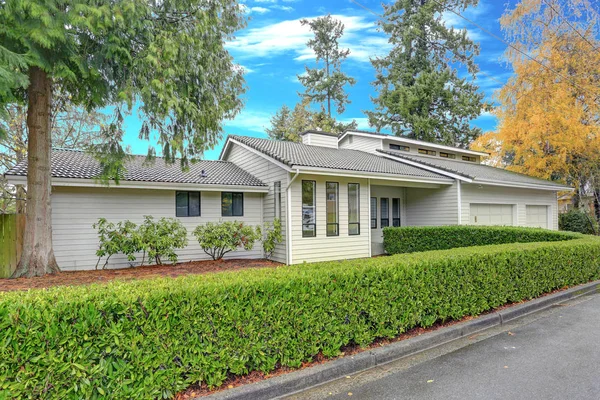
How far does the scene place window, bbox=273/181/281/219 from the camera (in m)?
10.6

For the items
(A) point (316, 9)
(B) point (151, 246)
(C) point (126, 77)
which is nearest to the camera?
(C) point (126, 77)

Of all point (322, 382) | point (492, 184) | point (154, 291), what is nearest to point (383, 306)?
point (322, 382)

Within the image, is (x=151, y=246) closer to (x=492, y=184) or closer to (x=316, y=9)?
(x=316, y=9)

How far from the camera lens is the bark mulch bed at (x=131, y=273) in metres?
5.74

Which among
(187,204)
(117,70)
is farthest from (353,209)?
(117,70)

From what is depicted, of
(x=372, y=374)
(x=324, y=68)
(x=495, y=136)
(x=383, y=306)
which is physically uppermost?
(x=324, y=68)

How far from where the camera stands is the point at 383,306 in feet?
13.0

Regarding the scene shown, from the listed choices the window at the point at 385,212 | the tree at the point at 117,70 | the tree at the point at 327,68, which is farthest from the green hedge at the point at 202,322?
the tree at the point at 327,68

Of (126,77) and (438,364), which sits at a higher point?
(126,77)

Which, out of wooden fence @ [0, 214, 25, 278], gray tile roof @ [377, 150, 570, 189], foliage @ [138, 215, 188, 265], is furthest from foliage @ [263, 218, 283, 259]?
gray tile roof @ [377, 150, 570, 189]

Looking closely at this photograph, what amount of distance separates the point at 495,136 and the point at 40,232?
21529mm

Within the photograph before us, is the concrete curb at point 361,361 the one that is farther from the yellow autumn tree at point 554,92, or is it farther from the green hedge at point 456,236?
the yellow autumn tree at point 554,92

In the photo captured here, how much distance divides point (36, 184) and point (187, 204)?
13.7 ft

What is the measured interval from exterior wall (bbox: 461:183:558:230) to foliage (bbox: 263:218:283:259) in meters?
7.21
